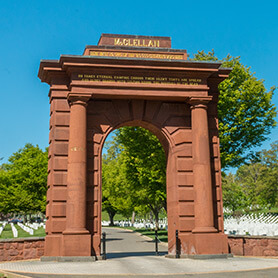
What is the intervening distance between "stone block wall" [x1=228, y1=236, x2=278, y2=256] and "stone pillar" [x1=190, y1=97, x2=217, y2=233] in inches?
60.5

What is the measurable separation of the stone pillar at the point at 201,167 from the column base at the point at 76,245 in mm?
4227

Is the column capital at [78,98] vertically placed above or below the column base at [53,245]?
above

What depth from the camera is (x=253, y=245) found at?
51.0 ft

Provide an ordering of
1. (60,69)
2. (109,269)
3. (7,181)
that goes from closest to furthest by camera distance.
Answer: (109,269) → (60,69) → (7,181)

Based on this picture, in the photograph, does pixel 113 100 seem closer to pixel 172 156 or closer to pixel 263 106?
pixel 172 156

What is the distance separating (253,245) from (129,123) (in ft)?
24.2

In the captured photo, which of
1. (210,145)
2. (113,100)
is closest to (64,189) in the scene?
(113,100)

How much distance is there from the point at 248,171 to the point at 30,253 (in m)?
104

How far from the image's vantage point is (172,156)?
54.4 ft

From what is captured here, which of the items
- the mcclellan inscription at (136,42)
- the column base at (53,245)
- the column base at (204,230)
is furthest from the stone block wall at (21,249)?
the mcclellan inscription at (136,42)

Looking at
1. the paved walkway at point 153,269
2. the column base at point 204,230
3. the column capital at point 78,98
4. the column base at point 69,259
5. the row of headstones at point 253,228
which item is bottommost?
the paved walkway at point 153,269

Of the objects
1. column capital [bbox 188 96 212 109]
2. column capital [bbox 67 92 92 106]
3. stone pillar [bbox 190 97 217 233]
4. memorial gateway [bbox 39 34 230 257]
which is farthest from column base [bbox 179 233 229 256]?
column capital [bbox 67 92 92 106]

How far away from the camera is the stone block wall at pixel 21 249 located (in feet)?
46.9

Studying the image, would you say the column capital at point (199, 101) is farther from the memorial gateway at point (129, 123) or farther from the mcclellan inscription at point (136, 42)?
the mcclellan inscription at point (136, 42)
